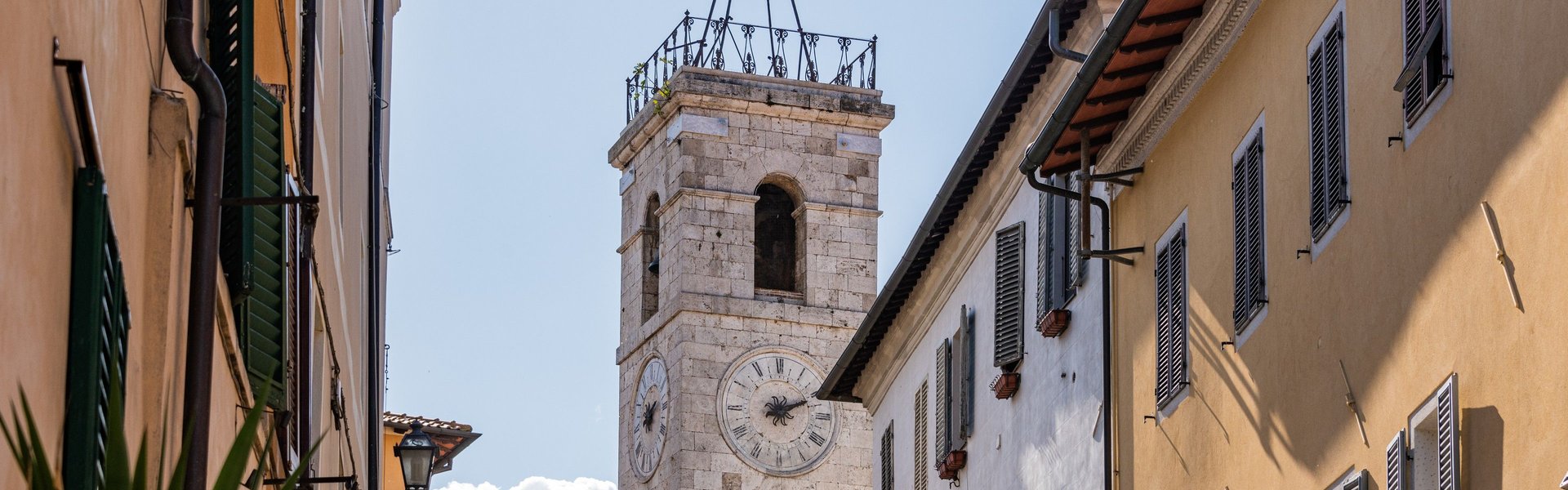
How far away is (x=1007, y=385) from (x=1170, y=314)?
4121mm

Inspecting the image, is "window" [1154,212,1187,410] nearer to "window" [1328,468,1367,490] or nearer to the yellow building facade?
the yellow building facade

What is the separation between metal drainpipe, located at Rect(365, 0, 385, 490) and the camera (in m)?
19.0

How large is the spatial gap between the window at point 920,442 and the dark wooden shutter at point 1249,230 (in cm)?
893

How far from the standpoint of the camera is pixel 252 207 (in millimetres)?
6930

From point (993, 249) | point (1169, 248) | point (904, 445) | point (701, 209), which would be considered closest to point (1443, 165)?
point (1169, 248)

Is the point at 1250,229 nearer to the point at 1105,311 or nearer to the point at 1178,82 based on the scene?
the point at 1178,82

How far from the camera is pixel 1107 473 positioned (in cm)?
1361

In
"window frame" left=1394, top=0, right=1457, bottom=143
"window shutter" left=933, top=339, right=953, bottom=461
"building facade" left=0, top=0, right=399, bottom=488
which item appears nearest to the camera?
"building facade" left=0, top=0, right=399, bottom=488

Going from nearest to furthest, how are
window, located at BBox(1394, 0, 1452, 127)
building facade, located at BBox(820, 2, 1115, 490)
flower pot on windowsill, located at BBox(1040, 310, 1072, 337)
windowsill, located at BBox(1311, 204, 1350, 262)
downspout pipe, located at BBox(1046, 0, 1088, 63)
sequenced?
window, located at BBox(1394, 0, 1452, 127), windowsill, located at BBox(1311, 204, 1350, 262), downspout pipe, located at BBox(1046, 0, 1088, 63), building facade, located at BBox(820, 2, 1115, 490), flower pot on windowsill, located at BBox(1040, 310, 1072, 337)

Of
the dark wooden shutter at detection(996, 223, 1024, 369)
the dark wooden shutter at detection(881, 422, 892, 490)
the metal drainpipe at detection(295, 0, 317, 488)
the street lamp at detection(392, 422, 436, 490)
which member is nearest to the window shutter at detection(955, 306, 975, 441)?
the dark wooden shutter at detection(996, 223, 1024, 369)

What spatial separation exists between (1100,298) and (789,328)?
25595 millimetres

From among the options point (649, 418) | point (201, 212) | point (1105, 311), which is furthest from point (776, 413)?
point (201, 212)

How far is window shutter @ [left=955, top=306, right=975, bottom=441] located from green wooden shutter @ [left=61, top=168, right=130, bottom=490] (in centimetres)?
1381

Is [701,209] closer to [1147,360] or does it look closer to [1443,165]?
[1147,360]
